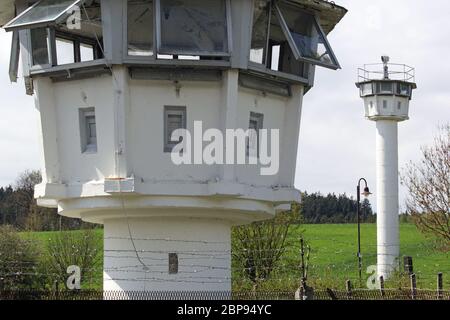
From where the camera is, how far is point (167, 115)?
20797 millimetres

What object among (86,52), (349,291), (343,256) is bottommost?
(343,256)

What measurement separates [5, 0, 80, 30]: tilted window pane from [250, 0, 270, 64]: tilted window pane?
11.4 feet

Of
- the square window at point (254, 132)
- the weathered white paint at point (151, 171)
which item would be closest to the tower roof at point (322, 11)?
the weathered white paint at point (151, 171)

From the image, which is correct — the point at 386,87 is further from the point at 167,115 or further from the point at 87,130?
the point at 167,115

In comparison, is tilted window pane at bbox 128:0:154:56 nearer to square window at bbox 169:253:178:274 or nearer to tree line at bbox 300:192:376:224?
square window at bbox 169:253:178:274

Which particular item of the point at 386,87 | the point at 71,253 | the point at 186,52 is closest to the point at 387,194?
the point at 386,87

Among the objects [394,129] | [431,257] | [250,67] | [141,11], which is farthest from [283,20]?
[431,257]

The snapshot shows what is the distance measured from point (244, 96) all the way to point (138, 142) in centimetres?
225

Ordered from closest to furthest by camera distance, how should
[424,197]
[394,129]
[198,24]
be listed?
[198,24], [424,197], [394,129]

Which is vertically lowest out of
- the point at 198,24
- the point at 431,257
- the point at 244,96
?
the point at 431,257

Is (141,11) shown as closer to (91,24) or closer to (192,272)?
(91,24)

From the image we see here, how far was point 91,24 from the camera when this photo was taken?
21.3 meters

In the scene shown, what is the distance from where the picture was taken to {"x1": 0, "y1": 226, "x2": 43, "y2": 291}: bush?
41.3 m

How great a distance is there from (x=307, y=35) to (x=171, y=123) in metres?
3.53
